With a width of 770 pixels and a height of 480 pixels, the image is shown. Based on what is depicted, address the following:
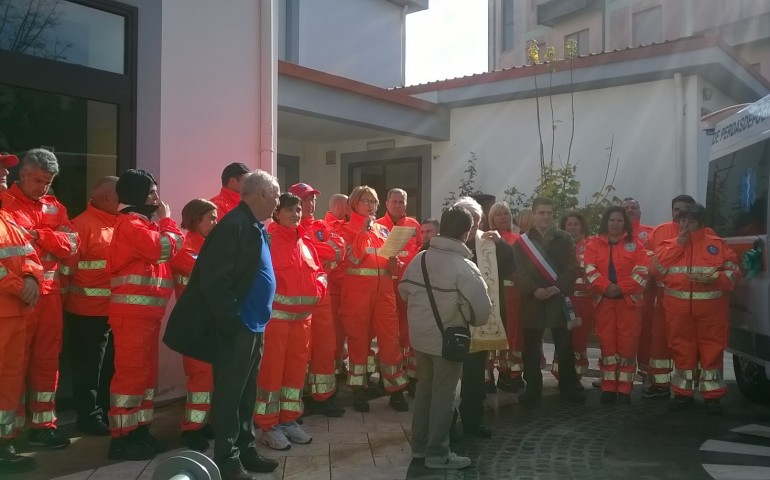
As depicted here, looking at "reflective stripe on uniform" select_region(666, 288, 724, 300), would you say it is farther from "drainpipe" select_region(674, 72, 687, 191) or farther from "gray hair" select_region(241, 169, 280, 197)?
"drainpipe" select_region(674, 72, 687, 191)

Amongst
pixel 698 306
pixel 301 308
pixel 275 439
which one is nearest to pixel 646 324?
pixel 698 306

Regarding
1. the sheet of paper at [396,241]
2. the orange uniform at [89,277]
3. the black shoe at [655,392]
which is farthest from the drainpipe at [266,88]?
the black shoe at [655,392]

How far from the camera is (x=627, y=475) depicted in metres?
4.91

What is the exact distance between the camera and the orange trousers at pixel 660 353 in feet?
23.3

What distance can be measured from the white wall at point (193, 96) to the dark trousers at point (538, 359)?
325 cm

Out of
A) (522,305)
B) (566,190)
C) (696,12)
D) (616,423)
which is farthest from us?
(696,12)

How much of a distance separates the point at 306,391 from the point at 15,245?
289cm

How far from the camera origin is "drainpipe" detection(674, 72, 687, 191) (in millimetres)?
11898

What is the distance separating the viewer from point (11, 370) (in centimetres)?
469

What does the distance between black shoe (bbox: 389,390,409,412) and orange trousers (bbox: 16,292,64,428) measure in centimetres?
286

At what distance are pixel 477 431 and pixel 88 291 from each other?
3224 mm

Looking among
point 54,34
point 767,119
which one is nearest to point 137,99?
point 54,34

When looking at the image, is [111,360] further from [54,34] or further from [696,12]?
[696,12]

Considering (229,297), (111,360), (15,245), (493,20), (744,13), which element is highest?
(493,20)
